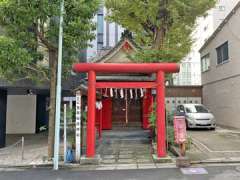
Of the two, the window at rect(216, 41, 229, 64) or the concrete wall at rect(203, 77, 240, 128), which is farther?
the window at rect(216, 41, 229, 64)

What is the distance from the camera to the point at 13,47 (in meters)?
8.88

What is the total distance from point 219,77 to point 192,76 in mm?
22818

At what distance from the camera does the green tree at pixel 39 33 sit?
879 cm

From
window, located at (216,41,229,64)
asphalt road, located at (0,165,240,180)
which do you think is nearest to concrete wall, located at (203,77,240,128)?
window, located at (216,41,229,64)

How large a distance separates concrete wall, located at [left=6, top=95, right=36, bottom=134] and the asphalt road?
10424 mm

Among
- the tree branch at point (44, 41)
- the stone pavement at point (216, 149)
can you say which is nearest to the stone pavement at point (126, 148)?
the stone pavement at point (216, 149)

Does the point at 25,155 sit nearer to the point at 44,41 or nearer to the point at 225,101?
the point at 44,41

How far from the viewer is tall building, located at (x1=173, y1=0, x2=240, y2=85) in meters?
35.4

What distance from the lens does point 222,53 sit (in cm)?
1895

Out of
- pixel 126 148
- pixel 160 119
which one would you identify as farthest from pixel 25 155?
pixel 160 119

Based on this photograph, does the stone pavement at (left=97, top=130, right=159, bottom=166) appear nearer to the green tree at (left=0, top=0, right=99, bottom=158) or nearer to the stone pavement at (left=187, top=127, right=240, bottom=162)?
the stone pavement at (left=187, top=127, right=240, bottom=162)

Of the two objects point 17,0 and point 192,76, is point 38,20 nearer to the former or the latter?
point 17,0

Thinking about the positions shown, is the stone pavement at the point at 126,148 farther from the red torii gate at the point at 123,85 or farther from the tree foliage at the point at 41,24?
the tree foliage at the point at 41,24

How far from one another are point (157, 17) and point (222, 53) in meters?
8.33
